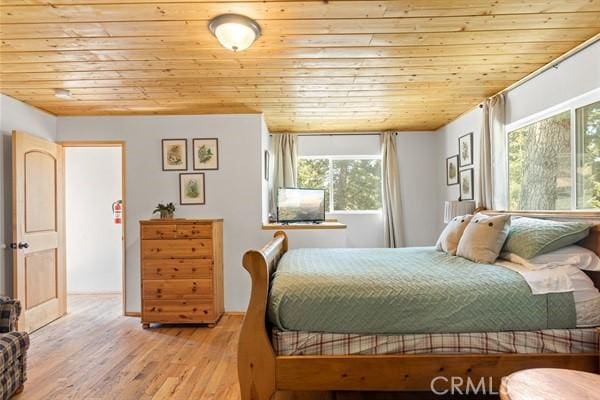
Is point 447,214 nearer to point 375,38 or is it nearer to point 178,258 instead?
point 375,38

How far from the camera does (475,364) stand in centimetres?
181

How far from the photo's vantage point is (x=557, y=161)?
9.10 ft

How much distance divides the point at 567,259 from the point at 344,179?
3.32 meters

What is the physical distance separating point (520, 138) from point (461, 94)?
0.70m

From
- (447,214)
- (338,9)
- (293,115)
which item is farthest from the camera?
(293,115)

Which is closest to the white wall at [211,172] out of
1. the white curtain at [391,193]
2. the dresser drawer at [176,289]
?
the dresser drawer at [176,289]

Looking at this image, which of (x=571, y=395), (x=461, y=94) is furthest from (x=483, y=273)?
(x=461, y=94)

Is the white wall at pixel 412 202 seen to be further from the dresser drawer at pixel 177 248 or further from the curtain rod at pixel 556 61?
the dresser drawer at pixel 177 248

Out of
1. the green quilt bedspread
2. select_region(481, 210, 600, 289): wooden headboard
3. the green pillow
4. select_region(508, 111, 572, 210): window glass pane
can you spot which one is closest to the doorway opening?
the green quilt bedspread

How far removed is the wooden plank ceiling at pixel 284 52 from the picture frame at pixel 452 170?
33.3 inches

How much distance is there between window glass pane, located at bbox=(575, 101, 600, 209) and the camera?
2.39 m

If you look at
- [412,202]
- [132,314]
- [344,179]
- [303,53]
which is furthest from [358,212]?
[132,314]

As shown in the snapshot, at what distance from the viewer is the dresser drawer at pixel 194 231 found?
3506mm

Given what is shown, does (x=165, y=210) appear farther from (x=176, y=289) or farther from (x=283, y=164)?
(x=283, y=164)
